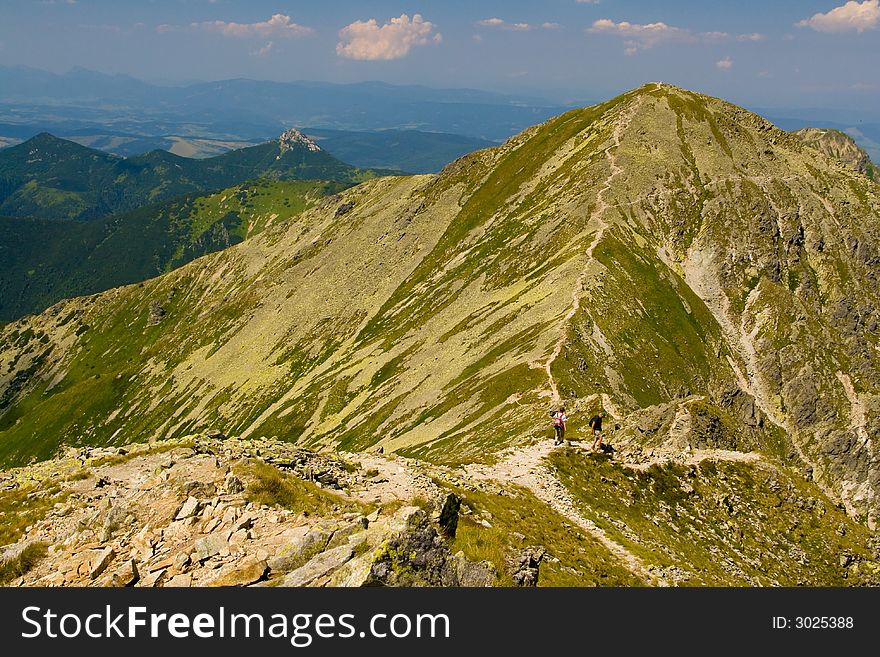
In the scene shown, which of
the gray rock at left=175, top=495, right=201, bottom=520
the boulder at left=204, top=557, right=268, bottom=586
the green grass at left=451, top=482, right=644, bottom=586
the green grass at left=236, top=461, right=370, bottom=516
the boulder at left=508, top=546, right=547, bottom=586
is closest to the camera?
the boulder at left=204, top=557, right=268, bottom=586

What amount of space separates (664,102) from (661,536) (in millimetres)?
189626

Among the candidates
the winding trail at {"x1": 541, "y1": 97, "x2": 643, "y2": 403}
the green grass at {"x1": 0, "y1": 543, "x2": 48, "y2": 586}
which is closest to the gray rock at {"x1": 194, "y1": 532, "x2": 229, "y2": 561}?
the green grass at {"x1": 0, "y1": 543, "x2": 48, "y2": 586}

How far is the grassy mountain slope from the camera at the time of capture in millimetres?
84688

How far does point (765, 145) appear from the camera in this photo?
180125mm

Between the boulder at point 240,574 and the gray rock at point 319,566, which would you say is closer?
the gray rock at point 319,566

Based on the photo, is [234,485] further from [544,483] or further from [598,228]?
[598,228]

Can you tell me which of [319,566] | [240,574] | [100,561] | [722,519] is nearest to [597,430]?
[722,519]

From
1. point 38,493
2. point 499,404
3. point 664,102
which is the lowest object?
point 499,404

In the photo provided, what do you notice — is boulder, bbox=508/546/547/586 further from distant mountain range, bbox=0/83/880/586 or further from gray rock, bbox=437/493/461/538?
gray rock, bbox=437/493/461/538

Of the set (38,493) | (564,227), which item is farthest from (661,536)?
(564,227)

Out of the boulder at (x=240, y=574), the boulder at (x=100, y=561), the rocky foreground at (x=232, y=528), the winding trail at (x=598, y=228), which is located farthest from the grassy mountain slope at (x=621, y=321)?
the boulder at (x=100, y=561)

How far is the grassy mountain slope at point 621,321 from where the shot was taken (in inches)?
3334

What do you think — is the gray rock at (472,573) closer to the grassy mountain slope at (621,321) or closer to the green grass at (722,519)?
the green grass at (722,519)
